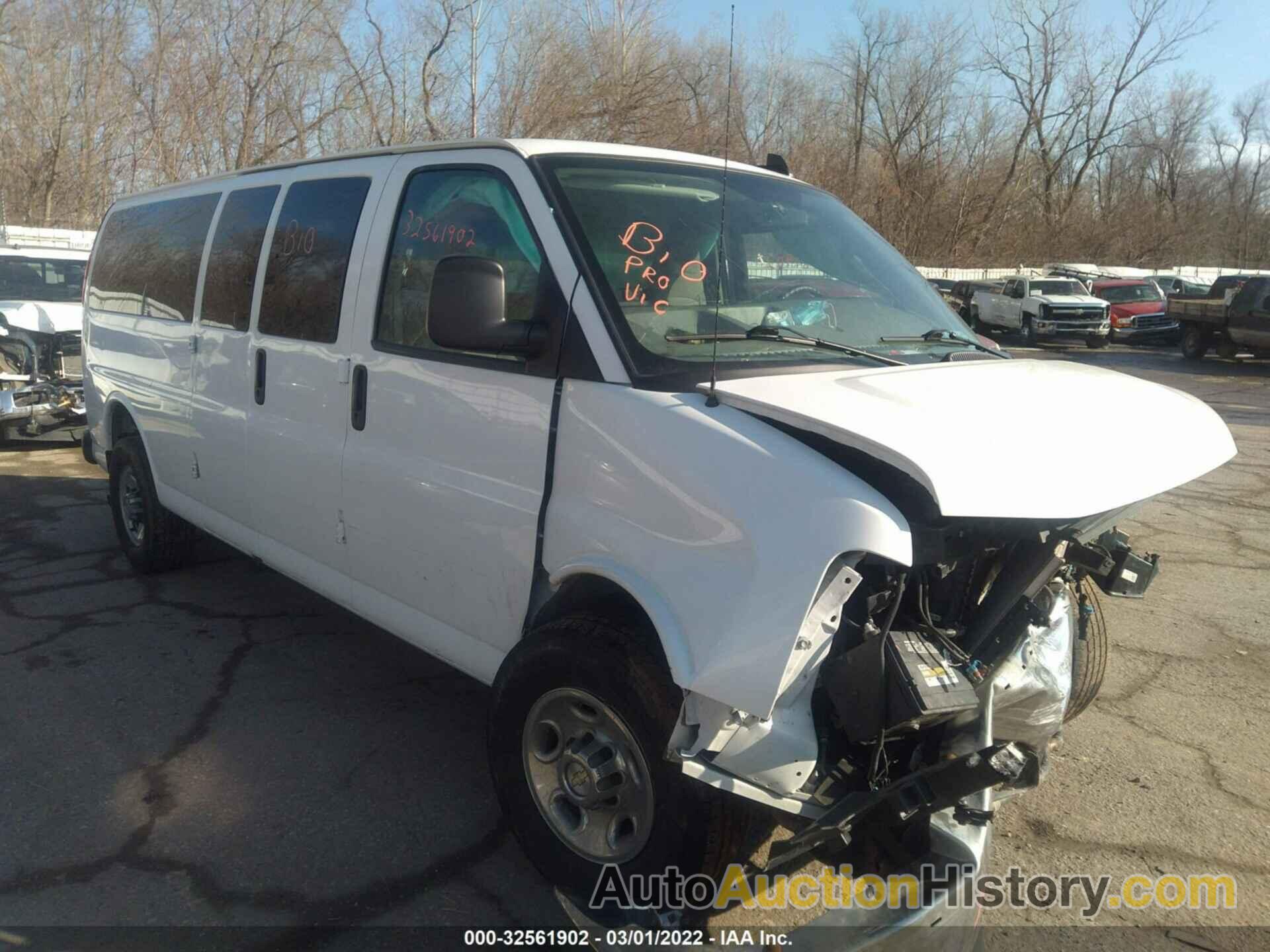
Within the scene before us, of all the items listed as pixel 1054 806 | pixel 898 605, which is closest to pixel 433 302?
pixel 898 605

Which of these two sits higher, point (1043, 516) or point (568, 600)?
point (1043, 516)

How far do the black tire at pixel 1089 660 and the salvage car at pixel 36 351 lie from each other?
344 inches

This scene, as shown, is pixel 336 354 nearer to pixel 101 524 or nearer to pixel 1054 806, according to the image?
pixel 1054 806

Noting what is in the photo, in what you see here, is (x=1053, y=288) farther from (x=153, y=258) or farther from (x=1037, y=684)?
(x=1037, y=684)

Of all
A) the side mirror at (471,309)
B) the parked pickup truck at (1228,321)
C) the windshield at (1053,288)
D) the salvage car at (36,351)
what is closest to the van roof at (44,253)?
the salvage car at (36,351)

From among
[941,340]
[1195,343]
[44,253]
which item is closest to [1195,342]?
[1195,343]

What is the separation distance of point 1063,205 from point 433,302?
182ft

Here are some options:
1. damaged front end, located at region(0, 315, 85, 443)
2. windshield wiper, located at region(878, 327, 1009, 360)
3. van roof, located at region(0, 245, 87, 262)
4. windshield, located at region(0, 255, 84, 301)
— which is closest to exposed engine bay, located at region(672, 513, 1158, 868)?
windshield wiper, located at region(878, 327, 1009, 360)

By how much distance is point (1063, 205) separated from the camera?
52.1 metres

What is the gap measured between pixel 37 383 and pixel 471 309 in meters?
8.64

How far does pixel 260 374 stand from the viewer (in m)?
4.42

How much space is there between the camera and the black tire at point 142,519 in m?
5.86

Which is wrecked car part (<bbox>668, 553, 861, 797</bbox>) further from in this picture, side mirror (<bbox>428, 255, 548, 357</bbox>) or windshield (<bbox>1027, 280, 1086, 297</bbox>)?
windshield (<bbox>1027, 280, 1086, 297</bbox>)

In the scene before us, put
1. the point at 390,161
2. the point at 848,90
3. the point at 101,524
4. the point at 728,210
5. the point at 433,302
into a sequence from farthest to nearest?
the point at 848,90 < the point at 101,524 < the point at 390,161 < the point at 728,210 < the point at 433,302
